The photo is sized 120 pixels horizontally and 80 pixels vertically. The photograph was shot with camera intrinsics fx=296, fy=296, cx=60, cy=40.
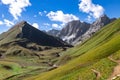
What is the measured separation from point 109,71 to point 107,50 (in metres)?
44.3

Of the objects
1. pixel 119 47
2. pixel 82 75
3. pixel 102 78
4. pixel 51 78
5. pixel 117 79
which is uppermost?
pixel 119 47

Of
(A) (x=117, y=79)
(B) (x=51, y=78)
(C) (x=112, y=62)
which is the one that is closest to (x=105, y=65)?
(C) (x=112, y=62)

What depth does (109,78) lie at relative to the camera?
7525cm

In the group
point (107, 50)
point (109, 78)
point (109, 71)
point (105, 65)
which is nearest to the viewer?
point (109, 78)

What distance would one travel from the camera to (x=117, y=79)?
67125mm

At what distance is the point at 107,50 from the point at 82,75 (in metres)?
39.2

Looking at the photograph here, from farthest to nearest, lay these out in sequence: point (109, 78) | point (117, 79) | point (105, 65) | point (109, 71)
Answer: point (105, 65) → point (109, 71) → point (109, 78) → point (117, 79)

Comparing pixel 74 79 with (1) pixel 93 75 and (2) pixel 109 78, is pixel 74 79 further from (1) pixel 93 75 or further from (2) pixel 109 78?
(2) pixel 109 78

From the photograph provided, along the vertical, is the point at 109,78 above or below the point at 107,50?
below

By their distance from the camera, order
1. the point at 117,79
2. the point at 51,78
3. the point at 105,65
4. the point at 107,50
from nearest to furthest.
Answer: the point at 117,79 < the point at 105,65 < the point at 51,78 < the point at 107,50

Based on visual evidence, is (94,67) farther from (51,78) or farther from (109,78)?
(51,78)

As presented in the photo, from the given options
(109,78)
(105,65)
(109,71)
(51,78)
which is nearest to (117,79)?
(109,78)

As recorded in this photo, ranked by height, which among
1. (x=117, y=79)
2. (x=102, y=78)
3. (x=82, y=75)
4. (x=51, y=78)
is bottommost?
(x=117, y=79)

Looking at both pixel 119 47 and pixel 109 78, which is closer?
pixel 109 78
